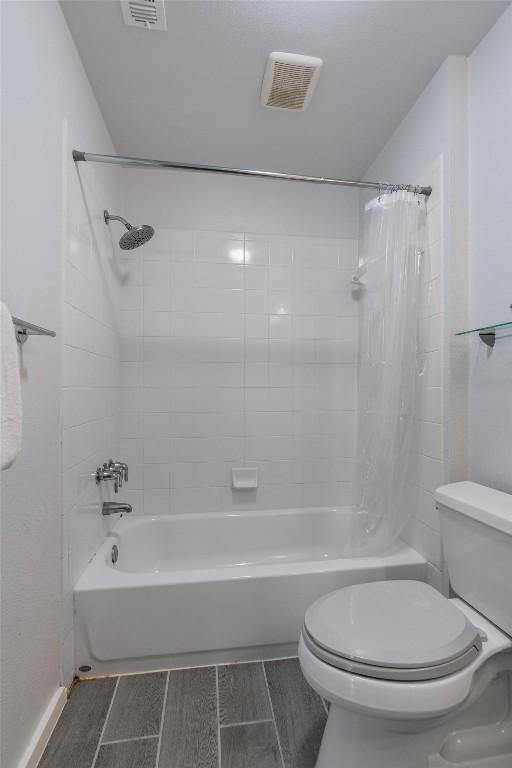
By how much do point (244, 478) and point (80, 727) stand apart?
4.21 ft

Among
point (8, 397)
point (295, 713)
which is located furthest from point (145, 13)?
point (295, 713)

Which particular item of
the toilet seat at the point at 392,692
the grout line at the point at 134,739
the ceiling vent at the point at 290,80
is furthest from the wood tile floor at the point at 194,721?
the ceiling vent at the point at 290,80

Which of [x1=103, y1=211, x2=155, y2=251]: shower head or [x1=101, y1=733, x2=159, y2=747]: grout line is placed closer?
[x1=101, y1=733, x2=159, y2=747]: grout line

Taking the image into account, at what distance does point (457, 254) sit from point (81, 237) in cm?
152

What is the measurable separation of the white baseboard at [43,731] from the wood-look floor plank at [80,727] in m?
0.02

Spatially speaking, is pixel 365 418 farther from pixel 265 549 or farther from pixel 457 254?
pixel 265 549

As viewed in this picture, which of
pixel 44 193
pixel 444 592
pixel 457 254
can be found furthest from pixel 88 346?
pixel 444 592

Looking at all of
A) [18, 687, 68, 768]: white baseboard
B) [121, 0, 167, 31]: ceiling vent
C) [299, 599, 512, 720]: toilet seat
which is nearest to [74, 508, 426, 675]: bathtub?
[18, 687, 68, 768]: white baseboard

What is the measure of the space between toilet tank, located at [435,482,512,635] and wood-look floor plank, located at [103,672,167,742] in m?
1.11

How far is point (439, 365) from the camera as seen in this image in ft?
5.23

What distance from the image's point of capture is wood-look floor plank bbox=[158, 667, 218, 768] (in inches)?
45.6

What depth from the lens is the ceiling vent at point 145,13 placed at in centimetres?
130

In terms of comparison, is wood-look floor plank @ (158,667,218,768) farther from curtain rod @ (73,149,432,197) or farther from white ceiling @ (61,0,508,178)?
white ceiling @ (61,0,508,178)

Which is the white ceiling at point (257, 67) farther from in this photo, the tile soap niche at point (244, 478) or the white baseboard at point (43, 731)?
the white baseboard at point (43, 731)
